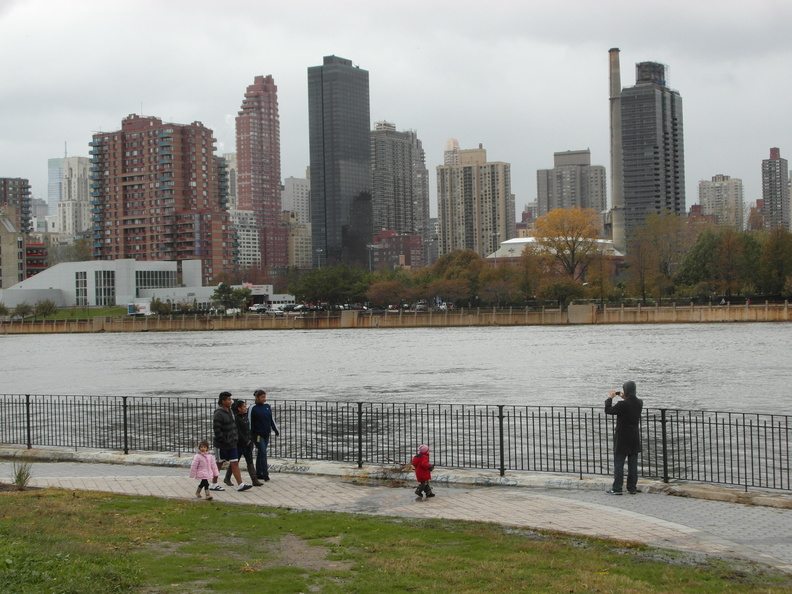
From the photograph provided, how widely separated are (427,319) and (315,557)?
5147 inches

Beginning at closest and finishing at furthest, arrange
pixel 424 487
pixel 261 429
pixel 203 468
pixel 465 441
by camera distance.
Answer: pixel 424 487
pixel 203 468
pixel 261 429
pixel 465 441

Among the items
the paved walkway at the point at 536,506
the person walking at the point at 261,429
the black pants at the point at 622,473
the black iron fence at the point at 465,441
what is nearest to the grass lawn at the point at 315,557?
the paved walkway at the point at 536,506

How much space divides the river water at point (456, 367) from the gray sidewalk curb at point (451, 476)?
19.8 meters

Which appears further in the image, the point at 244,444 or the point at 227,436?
the point at 244,444

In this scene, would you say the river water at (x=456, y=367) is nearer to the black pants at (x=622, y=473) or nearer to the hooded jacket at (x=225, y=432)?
the black pants at (x=622, y=473)

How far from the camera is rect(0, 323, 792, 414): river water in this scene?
45344 mm

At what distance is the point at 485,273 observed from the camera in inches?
6063

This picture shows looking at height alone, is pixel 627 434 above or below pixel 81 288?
below

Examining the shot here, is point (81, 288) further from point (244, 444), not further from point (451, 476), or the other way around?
point (451, 476)

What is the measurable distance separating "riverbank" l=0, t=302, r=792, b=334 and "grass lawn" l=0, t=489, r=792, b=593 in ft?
380

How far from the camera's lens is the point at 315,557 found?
39.9 feet

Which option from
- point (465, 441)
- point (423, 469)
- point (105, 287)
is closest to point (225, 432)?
point (423, 469)

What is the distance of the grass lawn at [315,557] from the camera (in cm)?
1071

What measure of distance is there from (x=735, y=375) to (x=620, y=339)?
41552 mm
